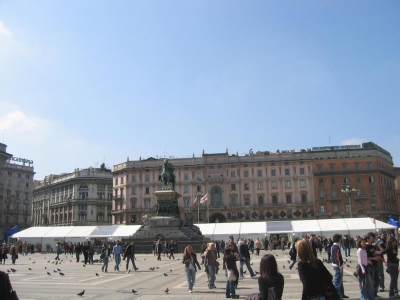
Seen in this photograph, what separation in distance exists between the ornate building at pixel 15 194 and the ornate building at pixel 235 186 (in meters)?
19.0

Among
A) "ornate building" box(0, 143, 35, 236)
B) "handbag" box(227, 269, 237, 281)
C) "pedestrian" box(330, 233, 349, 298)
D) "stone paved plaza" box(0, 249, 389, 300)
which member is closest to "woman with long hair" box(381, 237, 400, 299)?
"stone paved plaza" box(0, 249, 389, 300)

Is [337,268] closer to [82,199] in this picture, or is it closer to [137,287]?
[137,287]

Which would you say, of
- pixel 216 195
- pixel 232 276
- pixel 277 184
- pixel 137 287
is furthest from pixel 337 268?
pixel 216 195

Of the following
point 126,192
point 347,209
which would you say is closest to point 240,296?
point 347,209

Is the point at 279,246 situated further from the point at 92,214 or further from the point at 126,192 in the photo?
the point at 92,214

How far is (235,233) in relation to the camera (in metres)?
44.0

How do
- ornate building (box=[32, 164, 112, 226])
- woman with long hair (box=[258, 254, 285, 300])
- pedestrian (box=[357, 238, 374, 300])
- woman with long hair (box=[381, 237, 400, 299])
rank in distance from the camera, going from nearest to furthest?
woman with long hair (box=[258, 254, 285, 300]) < pedestrian (box=[357, 238, 374, 300]) < woman with long hair (box=[381, 237, 400, 299]) < ornate building (box=[32, 164, 112, 226])

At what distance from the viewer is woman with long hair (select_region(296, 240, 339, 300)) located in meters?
5.81

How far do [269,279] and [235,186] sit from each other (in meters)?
77.4

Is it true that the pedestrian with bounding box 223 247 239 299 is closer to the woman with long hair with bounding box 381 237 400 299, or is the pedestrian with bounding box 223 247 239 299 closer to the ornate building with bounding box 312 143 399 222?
the woman with long hair with bounding box 381 237 400 299

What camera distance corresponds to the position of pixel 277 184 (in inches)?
3191

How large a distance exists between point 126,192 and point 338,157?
41.7 m

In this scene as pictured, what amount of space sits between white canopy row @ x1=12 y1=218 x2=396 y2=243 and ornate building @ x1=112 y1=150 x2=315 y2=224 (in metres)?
31.6

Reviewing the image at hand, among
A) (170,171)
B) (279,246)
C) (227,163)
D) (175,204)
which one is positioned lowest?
(279,246)
